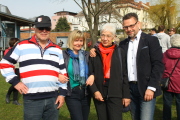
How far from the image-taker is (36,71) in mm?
2545

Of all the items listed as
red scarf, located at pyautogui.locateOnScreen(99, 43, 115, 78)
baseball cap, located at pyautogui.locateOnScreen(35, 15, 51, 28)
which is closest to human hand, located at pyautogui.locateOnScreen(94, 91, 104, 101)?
red scarf, located at pyautogui.locateOnScreen(99, 43, 115, 78)

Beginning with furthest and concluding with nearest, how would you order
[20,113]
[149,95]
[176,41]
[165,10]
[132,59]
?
1. [165,10]
2. [20,113]
3. [176,41]
4. [132,59]
5. [149,95]

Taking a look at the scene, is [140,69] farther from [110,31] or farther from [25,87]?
[25,87]

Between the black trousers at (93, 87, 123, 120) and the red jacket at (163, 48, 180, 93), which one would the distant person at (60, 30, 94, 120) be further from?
the red jacket at (163, 48, 180, 93)

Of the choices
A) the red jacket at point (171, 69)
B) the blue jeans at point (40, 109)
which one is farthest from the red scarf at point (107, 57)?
the red jacket at point (171, 69)

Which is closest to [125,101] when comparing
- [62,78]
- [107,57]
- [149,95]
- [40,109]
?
[149,95]

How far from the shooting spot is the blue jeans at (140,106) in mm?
2920

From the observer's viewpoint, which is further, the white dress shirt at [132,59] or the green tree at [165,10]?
the green tree at [165,10]

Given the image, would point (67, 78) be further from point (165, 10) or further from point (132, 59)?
point (165, 10)

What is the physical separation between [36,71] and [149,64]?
5.33 ft

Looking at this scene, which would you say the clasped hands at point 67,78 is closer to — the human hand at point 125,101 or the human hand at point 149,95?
the human hand at point 125,101

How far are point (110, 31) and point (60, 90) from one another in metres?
1.15

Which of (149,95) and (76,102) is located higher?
(149,95)

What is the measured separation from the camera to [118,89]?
9.23ft
